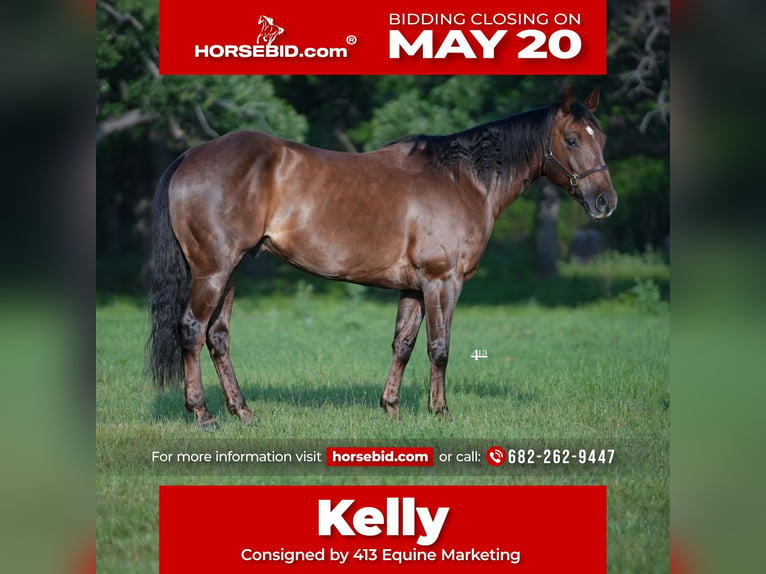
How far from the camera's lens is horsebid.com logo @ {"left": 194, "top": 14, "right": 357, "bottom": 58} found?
20.3 ft

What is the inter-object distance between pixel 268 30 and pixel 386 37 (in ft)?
3.08

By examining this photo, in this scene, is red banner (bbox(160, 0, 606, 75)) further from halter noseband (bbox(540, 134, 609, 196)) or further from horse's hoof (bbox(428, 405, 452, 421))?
horse's hoof (bbox(428, 405, 452, 421))

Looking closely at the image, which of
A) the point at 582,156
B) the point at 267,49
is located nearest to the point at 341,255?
the point at 267,49

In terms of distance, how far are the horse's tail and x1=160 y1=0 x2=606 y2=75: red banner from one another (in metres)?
1.07

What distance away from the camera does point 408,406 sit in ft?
25.3

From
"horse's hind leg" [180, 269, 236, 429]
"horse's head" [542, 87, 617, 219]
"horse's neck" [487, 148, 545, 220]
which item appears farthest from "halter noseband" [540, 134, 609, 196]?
"horse's hind leg" [180, 269, 236, 429]

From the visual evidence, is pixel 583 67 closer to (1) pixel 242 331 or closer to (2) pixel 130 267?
(1) pixel 242 331

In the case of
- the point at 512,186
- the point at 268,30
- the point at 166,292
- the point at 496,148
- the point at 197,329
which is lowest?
the point at 197,329

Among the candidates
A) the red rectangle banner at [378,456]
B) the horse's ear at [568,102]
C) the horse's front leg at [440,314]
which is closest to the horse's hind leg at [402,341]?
the horse's front leg at [440,314]

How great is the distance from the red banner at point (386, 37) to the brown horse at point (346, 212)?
0.67 meters

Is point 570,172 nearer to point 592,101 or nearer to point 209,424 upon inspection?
point 592,101

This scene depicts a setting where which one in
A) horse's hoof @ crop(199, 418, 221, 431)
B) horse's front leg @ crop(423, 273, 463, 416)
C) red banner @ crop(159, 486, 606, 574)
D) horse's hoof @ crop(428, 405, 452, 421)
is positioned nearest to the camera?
red banner @ crop(159, 486, 606, 574)

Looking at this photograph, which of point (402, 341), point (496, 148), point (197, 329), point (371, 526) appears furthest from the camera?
point (402, 341)
